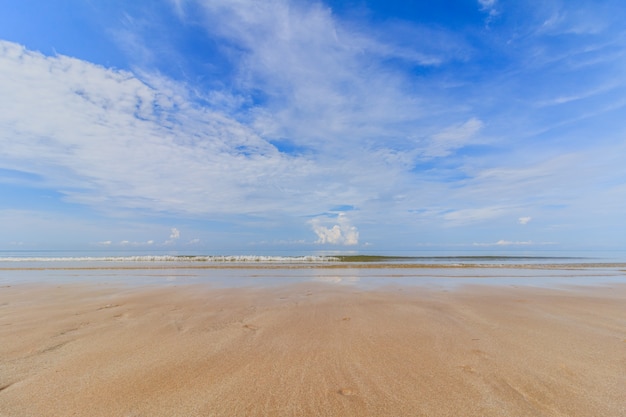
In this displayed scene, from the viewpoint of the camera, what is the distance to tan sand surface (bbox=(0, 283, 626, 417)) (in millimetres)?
3117

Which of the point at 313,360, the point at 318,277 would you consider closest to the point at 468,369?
the point at 313,360

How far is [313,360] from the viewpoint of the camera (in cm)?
428

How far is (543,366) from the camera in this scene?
4.08 meters

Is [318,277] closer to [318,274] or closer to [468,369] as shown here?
[318,274]

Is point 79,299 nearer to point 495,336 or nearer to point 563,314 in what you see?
point 495,336

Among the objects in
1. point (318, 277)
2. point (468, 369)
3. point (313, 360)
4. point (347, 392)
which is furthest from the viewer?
point (318, 277)

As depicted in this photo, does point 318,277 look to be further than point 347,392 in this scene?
Yes

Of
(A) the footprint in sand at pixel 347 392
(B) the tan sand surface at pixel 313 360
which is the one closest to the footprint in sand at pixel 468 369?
(B) the tan sand surface at pixel 313 360

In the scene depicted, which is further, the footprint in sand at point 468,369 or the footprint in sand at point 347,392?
the footprint in sand at point 468,369

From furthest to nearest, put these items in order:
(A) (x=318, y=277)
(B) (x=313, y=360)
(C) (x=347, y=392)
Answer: (A) (x=318, y=277), (B) (x=313, y=360), (C) (x=347, y=392)

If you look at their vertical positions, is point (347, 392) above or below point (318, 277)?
below

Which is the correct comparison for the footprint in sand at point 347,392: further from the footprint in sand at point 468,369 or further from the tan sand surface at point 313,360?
the footprint in sand at point 468,369

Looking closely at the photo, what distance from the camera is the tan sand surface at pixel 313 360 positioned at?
3117 mm

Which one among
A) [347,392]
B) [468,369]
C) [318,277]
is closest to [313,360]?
[347,392]
